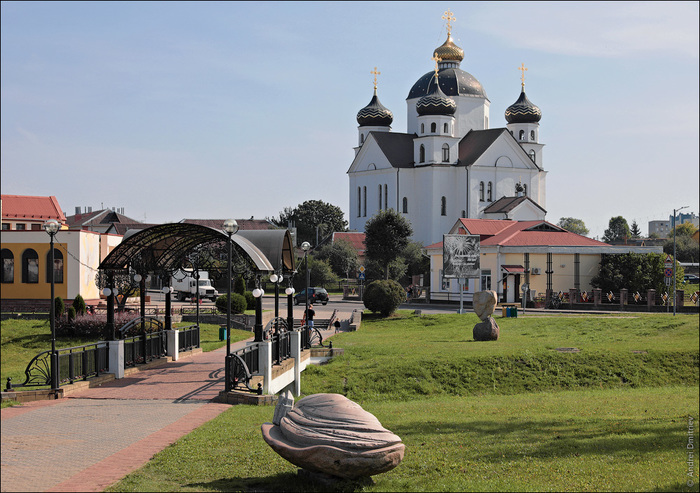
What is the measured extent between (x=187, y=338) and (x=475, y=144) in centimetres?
6934

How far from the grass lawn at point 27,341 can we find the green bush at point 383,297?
29.8 ft

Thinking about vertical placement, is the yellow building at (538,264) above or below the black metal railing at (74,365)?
above

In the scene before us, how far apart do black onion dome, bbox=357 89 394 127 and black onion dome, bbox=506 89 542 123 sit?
15.1 m

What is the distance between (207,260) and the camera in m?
24.0

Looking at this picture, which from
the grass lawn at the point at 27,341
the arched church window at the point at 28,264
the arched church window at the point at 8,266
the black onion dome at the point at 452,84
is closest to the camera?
the grass lawn at the point at 27,341

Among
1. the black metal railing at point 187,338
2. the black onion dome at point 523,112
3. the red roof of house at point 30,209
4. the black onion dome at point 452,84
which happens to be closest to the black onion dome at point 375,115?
the black onion dome at point 452,84

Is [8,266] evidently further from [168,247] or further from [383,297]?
[383,297]

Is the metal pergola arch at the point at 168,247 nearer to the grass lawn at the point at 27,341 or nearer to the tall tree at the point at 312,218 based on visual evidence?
the grass lawn at the point at 27,341

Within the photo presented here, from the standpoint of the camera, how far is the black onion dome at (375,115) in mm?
98438

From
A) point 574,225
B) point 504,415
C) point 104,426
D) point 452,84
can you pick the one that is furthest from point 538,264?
point 574,225

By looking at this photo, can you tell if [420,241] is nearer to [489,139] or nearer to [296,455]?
[489,139]

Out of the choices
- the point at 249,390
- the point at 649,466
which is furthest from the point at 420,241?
the point at 649,466

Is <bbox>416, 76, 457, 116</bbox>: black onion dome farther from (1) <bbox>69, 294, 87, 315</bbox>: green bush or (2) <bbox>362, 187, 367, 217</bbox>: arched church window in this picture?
(1) <bbox>69, 294, 87, 315</bbox>: green bush

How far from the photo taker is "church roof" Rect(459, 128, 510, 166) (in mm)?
87875
